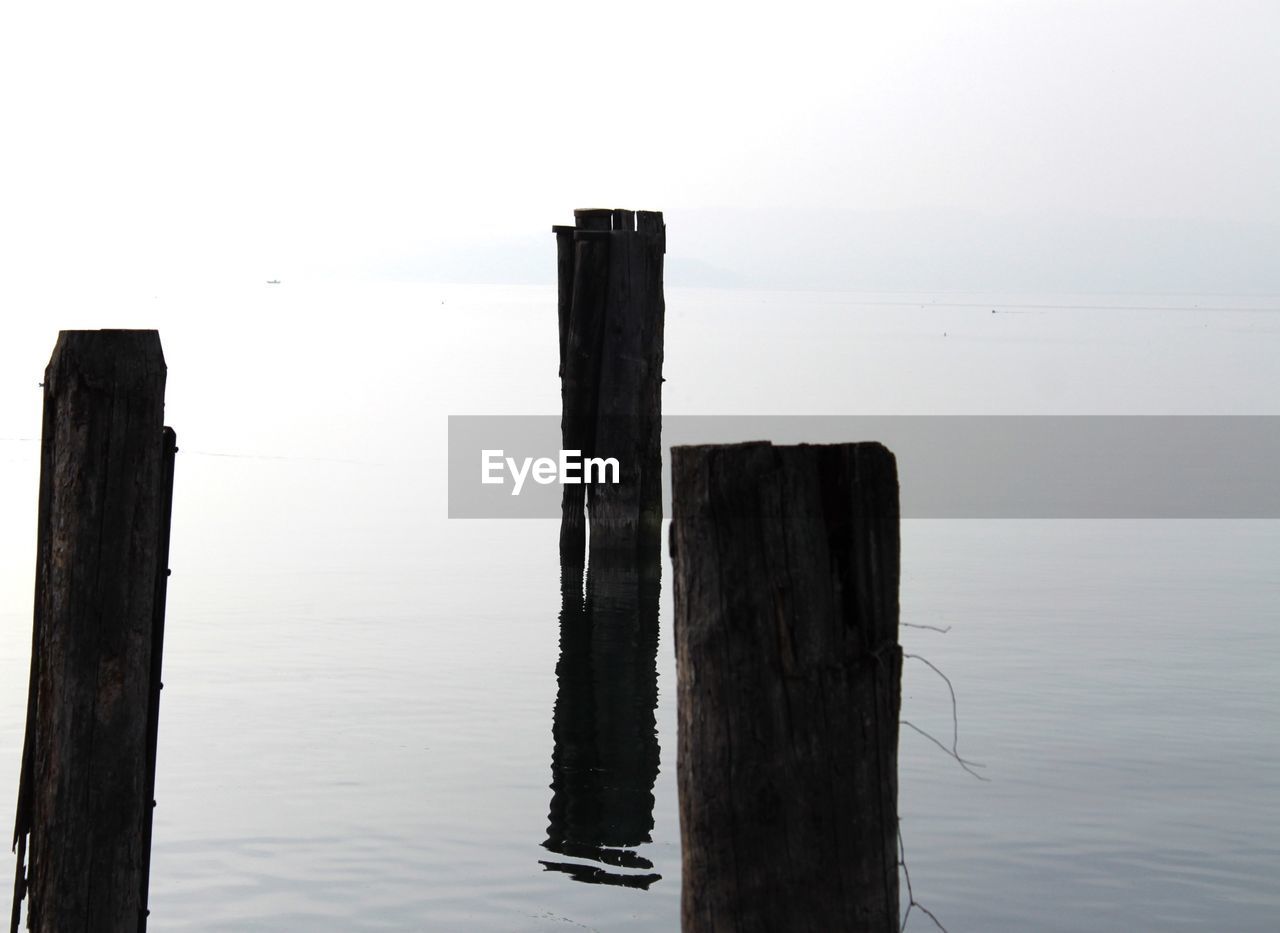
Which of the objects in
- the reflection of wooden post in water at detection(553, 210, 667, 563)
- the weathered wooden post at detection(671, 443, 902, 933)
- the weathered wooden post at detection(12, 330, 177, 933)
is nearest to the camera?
the weathered wooden post at detection(671, 443, 902, 933)

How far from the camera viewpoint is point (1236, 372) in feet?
135

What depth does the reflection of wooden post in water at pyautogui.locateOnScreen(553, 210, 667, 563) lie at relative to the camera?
11.1 metres

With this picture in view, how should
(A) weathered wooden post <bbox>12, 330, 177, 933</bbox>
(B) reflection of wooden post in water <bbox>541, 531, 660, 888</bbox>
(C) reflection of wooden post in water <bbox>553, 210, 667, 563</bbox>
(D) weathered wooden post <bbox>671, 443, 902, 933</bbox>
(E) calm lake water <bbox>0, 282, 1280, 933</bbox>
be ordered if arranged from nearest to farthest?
(D) weathered wooden post <bbox>671, 443, 902, 933</bbox>
(A) weathered wooden post <bbox>12, 330, 177, 933</bbox>
(E) calm lake water <bbox>0, 282, 1280, 933</bbox>
(B) reflection of wooden post in water <bbox>541, 531, 660, 888</bbox>
(C) reflection of wooden post in water <bbox>553, 210, 667, 563</bbox>

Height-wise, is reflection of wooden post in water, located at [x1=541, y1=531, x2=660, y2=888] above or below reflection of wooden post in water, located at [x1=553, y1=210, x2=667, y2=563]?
below

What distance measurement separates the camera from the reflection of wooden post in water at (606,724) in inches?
281

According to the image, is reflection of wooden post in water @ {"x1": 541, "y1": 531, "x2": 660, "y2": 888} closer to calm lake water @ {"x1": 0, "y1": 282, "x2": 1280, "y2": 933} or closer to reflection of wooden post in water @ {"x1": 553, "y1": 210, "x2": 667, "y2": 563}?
calm lake water @ {"x1": 0, "y1": 282, "x2": 1280, "y2": 933}
